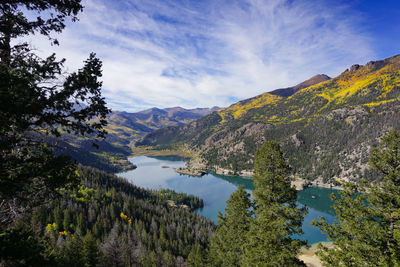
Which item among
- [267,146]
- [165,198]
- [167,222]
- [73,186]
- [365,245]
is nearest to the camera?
[73,186]

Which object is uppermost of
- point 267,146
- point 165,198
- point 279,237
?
point 267,146

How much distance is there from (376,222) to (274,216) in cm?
663

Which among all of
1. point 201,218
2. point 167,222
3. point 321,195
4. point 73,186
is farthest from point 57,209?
point 321,195

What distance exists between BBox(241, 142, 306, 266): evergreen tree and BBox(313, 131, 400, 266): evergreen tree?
292 cm

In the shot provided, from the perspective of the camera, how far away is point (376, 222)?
43.5 feet

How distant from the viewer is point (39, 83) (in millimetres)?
7621

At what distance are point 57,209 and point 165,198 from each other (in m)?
78.5

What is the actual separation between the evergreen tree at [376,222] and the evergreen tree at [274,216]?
115 inches

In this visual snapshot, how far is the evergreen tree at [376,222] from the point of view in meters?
12.4

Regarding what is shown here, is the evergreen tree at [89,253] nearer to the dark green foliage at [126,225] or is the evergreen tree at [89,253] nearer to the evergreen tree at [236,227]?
the dark green foliage at [126,225]

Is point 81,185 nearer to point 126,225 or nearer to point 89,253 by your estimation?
point 89,253

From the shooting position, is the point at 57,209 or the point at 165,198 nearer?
the point at 57,209

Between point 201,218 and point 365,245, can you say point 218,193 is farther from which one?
point 365,245

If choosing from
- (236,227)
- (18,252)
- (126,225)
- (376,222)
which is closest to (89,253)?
(236,227)
